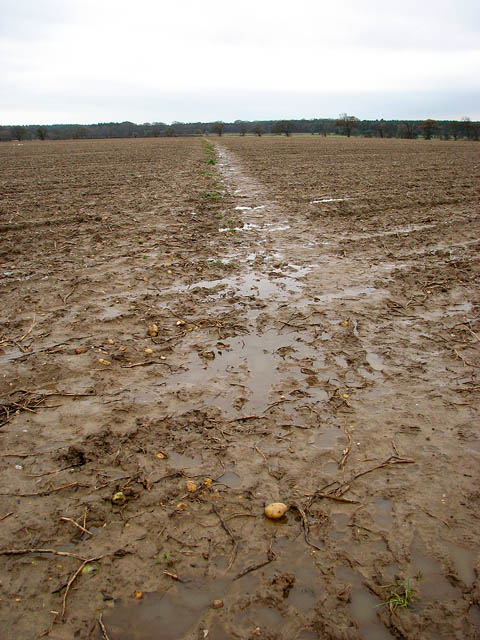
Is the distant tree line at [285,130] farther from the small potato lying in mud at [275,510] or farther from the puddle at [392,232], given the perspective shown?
the small potato lying in mud at [275,510]

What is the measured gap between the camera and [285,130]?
102625 mm

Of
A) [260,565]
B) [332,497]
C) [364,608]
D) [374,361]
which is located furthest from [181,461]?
[374,361]

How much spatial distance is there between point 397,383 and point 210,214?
7.66 m

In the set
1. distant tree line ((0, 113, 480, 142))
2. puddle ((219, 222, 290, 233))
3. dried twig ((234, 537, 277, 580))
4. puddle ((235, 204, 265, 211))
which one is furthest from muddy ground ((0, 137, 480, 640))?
distant tree line ((0, 113, 480, 142))

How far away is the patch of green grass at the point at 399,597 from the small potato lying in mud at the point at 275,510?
66cm

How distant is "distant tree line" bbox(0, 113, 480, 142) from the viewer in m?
84.5

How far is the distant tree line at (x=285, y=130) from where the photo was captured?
3327 inches

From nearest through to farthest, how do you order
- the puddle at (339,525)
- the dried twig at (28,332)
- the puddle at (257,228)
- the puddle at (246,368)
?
the puddle at (339,525), the puddle at (246,368), the dried twig at (28,332), the puddle at (257,228)

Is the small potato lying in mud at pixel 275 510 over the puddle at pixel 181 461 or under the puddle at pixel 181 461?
under

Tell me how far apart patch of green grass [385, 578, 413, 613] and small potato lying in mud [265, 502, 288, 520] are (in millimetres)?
657

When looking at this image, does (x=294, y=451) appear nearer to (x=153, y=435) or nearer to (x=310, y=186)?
(x=153, y=435)

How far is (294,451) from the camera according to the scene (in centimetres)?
299

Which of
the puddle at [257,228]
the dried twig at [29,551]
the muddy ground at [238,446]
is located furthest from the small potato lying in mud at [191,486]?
the puddle at [257,228]

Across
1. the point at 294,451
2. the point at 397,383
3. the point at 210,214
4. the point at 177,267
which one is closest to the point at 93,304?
the point at 177,267
